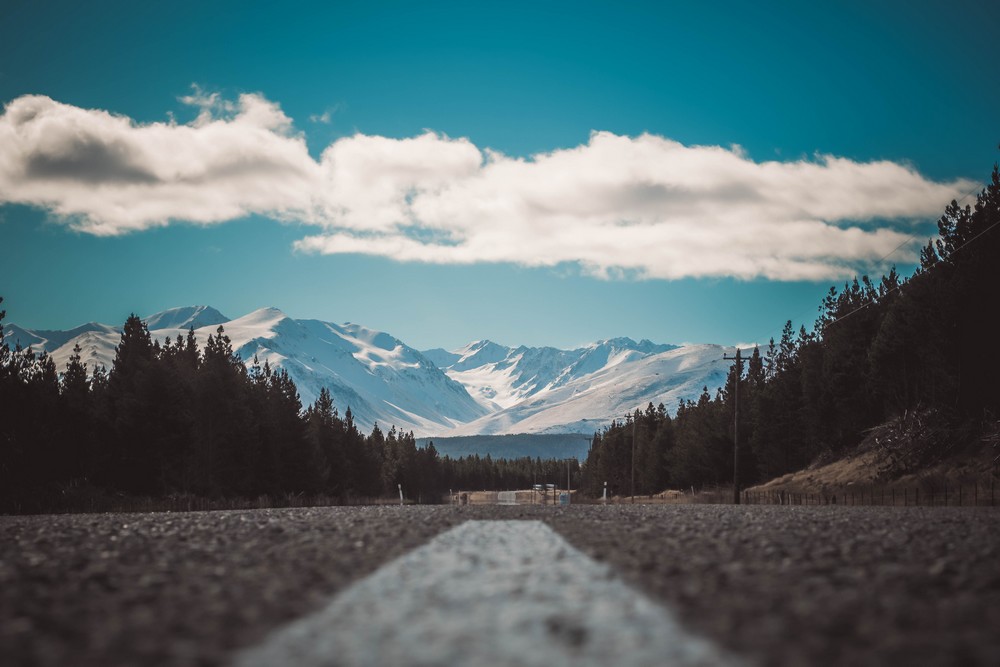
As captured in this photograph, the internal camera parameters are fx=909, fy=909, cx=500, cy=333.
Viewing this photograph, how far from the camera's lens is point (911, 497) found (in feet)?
168

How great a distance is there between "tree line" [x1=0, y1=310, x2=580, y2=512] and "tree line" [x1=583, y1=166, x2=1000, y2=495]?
4119 centimetres

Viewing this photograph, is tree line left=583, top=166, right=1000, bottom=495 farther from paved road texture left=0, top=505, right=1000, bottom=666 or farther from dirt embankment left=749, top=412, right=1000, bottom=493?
paved road texture left=0, top=505, right=1000, bottom=666

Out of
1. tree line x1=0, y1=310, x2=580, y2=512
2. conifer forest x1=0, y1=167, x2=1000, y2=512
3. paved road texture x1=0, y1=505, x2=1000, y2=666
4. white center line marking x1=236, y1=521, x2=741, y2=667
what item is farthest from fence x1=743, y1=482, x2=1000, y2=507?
tree line x1=0, y1=310, x2=580, y2=512

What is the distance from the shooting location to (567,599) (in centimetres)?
1055

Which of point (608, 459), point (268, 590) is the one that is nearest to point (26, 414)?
point (268, 590)

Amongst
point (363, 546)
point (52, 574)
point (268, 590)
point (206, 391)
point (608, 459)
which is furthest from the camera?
point (608, 459)

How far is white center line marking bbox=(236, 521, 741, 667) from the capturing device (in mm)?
7246

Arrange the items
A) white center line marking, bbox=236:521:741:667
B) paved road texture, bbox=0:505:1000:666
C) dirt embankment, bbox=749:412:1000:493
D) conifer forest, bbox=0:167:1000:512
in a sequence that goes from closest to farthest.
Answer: white center line marking, bbox=236:521:741:667, paved road texture, bbox=0:505:1000:666, dirt embankment, bbox=749:412:1000:493, conifer forest, bbox=0:167:1000:512

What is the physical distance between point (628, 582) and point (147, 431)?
58968 mm

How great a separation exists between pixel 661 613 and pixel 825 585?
295 centimetres

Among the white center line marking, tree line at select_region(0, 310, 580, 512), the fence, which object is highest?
tree line at select_region(0, 310, 580, 512)

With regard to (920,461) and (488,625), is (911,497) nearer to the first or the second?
(920,461)

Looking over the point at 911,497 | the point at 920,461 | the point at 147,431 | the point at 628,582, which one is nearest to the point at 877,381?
the point at 920,461

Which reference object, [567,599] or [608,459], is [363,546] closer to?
[567,599]
